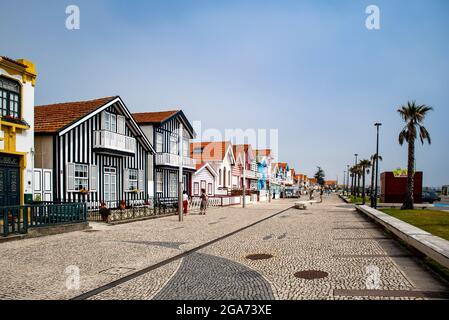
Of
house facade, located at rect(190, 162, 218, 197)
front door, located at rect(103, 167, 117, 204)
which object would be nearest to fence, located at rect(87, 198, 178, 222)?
front door, located at rect(103, 167, 117, 204)

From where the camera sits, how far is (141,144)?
26.7 metres

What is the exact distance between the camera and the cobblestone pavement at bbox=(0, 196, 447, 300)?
6656 mm

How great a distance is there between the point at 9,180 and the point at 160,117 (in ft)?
50.3

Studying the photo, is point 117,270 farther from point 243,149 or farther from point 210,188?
point 243,149

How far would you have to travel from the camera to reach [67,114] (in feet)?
69.3

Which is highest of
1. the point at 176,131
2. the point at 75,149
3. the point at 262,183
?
the point at 176,131

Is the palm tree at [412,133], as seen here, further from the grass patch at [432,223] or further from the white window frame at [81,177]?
the white window frame at [81,177]

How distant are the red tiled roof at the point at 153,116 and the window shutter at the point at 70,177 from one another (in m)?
9.64

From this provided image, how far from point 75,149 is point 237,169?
32539mm

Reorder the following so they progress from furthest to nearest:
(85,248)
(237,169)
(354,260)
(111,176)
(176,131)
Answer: (237,169)
(176,131)
(111,176)
(85,248)
(354,260)

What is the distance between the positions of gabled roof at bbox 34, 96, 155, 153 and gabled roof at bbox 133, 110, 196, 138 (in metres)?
3.40

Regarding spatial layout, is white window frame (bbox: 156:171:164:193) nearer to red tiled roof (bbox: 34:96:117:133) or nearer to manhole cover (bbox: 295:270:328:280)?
red tiled roof (bbox: 34:96:117:133)
